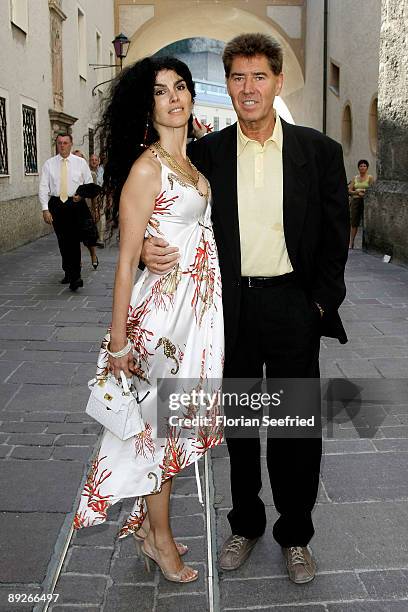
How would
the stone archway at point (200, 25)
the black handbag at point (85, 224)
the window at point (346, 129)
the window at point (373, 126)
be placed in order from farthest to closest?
the stone archway at point (200, 25), the window at point (346, 129), the window at point (373, 126), the black handbag at point (85, 224)

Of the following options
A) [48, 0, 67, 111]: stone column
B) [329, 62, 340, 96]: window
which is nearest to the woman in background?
[329, 62, 340, 96]: window

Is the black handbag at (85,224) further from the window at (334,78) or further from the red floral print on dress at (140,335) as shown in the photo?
the window at (334,78)

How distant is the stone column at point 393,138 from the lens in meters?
11.3

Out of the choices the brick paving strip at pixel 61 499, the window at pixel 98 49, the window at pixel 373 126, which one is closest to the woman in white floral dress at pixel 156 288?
the brick paving strip at pixel 61 499

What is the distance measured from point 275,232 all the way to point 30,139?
14.1 meters

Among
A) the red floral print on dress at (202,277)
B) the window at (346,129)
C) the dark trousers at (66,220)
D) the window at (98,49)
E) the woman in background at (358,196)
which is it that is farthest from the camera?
the window at (98,49)

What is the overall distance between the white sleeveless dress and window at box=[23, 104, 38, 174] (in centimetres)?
1345

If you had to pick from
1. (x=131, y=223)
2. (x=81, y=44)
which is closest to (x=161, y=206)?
(x=131, y=223)

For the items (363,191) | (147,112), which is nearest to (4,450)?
(147,112)

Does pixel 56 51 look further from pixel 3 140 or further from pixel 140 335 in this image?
pixel 140 335

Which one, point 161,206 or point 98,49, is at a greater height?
point 98,49

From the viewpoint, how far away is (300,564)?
2.81 meters

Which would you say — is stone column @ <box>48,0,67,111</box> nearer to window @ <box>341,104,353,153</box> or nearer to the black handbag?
window @ <box>341,104,353,153</box>

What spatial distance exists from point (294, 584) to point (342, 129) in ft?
59.8
